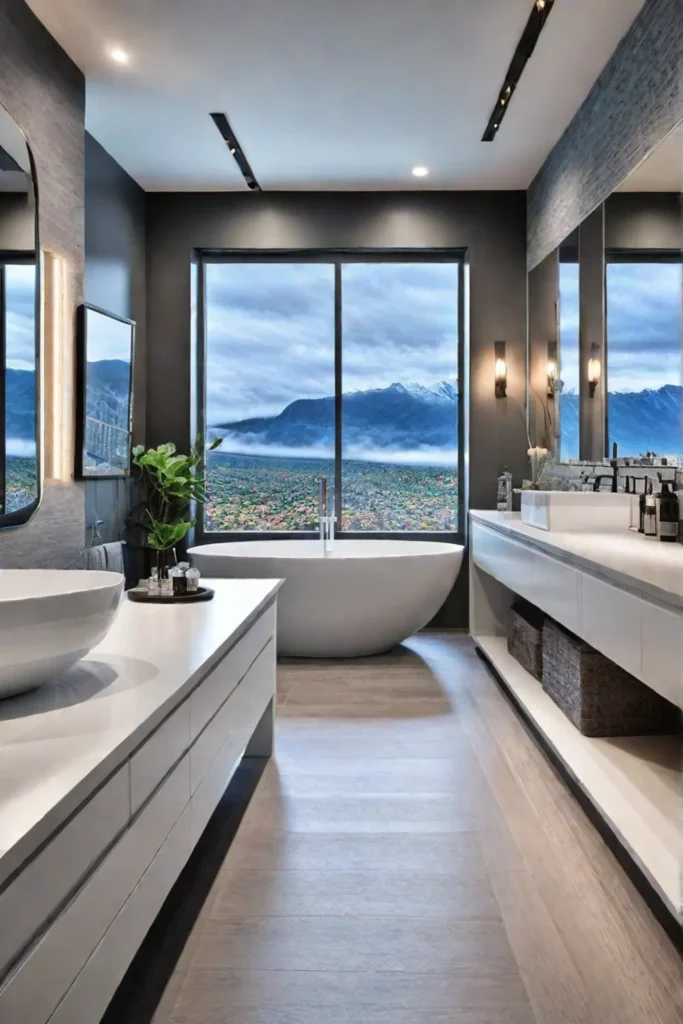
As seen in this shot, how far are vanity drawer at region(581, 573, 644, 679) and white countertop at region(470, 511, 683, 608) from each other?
0.12 ft

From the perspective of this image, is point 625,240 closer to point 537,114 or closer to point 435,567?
point 537,114

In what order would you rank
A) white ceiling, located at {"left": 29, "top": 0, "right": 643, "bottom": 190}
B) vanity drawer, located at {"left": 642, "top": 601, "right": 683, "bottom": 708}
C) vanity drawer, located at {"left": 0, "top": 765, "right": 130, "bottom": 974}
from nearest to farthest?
1. vanity drawer, located at {"left": 0, "top": 765, "right": 130, "bottom": 974}
2. vanity drawer, located at {"left": 642, "top": 601, "right": 683, "bottom": 708}
3. white ceiling, located at {"left": 29, "top": 0, "right": 643, "bottom": 190}

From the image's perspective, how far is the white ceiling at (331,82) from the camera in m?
3.15

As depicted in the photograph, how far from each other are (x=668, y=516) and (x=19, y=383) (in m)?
2.40

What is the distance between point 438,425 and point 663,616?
378 cm

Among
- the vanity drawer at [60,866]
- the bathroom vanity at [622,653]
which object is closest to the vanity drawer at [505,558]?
the bathroom vanity at [622,653]

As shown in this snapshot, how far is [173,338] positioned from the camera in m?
5.22

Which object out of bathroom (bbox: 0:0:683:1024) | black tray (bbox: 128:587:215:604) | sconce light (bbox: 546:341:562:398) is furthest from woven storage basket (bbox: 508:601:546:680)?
black tray (bbox: 128:587:215:604)

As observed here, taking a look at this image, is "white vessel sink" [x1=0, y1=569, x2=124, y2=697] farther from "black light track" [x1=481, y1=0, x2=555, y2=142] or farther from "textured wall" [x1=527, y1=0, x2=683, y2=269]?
"black light track" [x1=481, y1=0, x2=555, y2=142]

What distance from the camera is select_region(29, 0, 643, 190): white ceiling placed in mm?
3152

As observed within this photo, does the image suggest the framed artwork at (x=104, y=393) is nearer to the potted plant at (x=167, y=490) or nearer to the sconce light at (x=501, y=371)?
the potted plant at (x=167, y=490)

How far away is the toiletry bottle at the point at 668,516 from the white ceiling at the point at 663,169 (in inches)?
43.3

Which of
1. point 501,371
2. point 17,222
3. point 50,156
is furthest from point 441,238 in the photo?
point 17,222

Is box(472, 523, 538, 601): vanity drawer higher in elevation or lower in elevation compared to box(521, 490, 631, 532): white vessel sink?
lower
